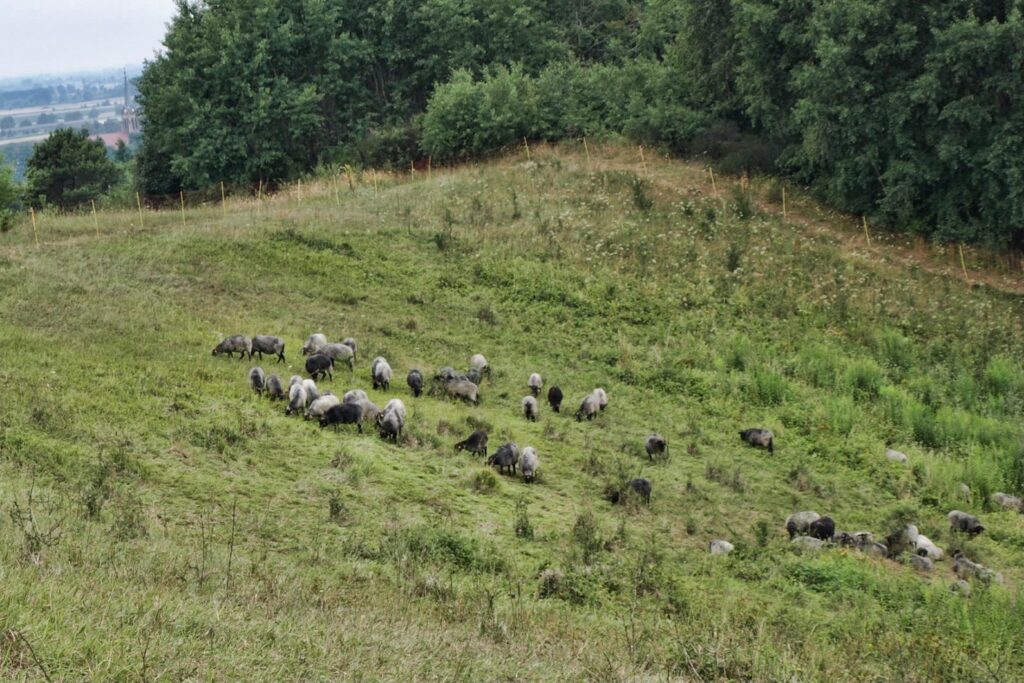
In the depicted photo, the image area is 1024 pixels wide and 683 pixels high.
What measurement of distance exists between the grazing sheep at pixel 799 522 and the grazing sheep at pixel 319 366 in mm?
8903

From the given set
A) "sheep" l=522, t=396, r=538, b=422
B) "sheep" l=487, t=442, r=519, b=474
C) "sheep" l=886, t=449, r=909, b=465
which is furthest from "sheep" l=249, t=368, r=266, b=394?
"sheep" l=886, t=449, r=909, b=465

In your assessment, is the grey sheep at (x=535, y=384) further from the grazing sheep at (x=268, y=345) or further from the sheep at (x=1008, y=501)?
the sheep at (x=1008, y=501)

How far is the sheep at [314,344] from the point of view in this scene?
18359 mm

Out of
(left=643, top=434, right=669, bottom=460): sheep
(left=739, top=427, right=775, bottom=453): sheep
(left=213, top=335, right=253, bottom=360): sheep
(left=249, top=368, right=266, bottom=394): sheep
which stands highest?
(left=213, top=335, right=253, bottom=360): sheep

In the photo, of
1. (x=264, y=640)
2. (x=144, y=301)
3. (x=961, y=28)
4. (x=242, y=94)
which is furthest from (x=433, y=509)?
(x=242, y=94)

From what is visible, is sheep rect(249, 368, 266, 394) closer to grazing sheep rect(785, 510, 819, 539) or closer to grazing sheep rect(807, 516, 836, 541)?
grazing sheep rect(785, 510, 819, 539)

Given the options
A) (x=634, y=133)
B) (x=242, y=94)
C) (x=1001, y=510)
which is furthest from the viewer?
(x=242, y=94)

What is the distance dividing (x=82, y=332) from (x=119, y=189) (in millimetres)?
46240

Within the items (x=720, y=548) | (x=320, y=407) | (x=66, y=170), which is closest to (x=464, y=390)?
(x=320, y=407)

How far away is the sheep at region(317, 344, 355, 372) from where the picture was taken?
17812 millimetres

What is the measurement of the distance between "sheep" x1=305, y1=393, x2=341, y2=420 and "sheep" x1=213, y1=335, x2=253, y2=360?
134 inches

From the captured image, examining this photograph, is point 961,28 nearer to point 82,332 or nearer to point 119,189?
point 82,332

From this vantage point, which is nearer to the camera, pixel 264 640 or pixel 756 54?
pixel 264 640

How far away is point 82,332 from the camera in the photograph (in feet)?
56.3
